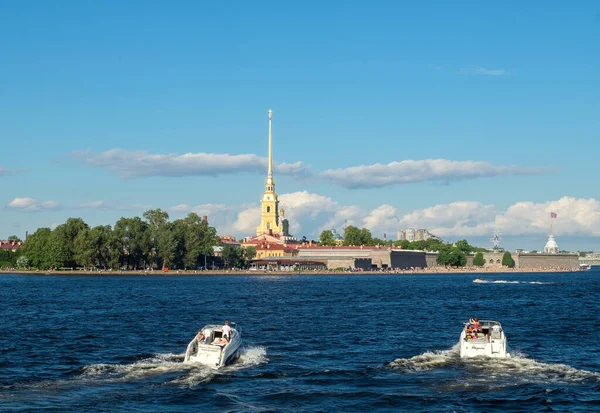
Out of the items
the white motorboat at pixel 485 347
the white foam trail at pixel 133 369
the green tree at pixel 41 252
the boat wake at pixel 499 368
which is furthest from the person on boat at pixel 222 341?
the green tree at pixel 41 252

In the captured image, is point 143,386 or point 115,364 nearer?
point 143,386

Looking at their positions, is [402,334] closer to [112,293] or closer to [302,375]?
[302,375]

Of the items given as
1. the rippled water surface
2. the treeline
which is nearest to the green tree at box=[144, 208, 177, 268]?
the treeline

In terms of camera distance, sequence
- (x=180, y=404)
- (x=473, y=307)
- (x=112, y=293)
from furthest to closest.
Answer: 1. (x=112, y=293)
2. (x=473, y=307)
3. (x=180, y=404)

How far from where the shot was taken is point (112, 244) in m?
185

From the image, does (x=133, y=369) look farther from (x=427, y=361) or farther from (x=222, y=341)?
(x=427, y=361)

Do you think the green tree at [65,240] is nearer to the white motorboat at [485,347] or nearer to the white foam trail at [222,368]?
the white foam trail at [222,368]

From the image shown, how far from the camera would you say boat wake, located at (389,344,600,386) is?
38.2 metres

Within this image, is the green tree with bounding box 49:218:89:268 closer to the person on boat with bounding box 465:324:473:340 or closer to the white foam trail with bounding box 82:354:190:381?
the white foam trail with bounding box 82:354:190:381

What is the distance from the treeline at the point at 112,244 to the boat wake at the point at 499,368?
143 m

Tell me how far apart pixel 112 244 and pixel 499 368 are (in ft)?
499

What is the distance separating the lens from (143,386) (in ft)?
119

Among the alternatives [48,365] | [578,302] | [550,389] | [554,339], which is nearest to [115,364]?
[48,365]

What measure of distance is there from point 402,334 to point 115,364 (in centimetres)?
2129
